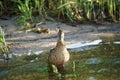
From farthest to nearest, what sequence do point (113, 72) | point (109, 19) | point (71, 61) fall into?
point (109, 19), point (71, 61), point (113, 72)

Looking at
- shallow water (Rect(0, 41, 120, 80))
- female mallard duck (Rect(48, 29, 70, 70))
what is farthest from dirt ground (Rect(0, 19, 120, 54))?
female mallard duck (Rect(48, 29, 70, 70))

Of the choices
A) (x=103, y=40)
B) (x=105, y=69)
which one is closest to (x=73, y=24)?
(x=103, y=40)

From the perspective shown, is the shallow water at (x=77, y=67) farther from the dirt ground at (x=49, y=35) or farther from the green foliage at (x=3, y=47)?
the dirt ground at (x=49, y=35)

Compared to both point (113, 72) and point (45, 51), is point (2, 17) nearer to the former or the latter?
point (45, 51)

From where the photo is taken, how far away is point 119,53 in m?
7.29

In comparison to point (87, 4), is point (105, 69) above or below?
below

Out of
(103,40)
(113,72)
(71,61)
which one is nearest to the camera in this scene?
(113,72)

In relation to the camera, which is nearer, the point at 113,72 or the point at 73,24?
the point at 113,72

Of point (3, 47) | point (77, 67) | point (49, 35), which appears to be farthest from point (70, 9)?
point (77, 67)

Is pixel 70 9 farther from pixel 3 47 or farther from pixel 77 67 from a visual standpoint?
pixel 77 67

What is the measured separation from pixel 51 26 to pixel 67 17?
43cm

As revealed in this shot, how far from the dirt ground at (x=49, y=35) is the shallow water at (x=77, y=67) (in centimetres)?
40

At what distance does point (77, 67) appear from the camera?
6.60m

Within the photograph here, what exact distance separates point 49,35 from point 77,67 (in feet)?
5.43
